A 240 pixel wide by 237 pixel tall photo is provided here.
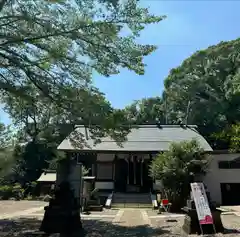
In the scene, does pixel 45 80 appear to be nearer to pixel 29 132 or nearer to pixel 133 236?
pixel 133 236

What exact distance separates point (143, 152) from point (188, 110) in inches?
546

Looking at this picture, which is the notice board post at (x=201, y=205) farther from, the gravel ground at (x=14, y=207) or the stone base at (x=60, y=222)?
the gravel ground at (x=14, y=207)

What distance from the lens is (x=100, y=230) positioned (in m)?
9.93

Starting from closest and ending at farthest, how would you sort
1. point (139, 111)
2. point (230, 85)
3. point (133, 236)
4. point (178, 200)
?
point (133, 236) → point (178, 200) → point (230, 85) → point (139, 111)

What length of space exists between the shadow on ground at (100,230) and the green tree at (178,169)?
Answer: 19.1 feet

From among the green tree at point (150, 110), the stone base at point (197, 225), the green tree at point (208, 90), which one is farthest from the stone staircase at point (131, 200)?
the green tree at point (150, 110)

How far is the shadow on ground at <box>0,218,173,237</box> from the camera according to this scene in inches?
360

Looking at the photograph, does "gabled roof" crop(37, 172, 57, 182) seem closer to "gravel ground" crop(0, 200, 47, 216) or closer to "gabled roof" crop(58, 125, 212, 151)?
"gabled roof" crop(58, 125, 212, 151)

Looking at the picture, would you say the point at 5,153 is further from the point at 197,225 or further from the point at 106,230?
the point at 197,225

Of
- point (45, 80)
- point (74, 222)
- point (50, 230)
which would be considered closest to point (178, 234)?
point (74, 222)

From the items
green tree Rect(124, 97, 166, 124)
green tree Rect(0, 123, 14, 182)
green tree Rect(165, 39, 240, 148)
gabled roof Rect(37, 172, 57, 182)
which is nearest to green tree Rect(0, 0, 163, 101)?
green tree Rect(0, 123, 14, 182)

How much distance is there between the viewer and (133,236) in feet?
28.9

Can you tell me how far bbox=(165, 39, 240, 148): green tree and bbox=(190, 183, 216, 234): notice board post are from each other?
22.0 meters

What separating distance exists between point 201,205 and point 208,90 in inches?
1039
